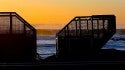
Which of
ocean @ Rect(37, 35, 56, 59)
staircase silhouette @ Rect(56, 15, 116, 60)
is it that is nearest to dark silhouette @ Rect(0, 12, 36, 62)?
staircase silhouette @ Rect(56, 15, 116, 60)

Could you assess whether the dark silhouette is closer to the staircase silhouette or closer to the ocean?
the staircase silhouette

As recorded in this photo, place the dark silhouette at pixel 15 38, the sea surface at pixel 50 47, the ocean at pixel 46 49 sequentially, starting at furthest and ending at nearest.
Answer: the sea surface at pixel 50 47 < the ocean at pixel 46 49 < the dark silhouette at pixel 15 38

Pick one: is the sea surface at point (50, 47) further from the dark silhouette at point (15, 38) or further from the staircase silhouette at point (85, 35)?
the dark silhouette at point (15, 38)

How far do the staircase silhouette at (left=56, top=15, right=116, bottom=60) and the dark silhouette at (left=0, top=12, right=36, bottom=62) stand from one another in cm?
290

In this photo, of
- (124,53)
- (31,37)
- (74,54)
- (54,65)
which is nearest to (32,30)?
(31,37)

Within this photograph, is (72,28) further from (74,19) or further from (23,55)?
(23,55)

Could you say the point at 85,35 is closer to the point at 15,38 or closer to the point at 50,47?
the point at 15,38

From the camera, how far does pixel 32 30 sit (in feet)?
93.5

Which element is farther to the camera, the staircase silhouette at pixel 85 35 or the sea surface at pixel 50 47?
the sea surface at pixel 50 47

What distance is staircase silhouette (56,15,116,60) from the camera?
101 feet

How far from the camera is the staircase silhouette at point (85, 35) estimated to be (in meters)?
30.9

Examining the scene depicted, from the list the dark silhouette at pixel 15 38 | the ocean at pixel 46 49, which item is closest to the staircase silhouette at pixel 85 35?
the dark silhouette at pixel 15 38

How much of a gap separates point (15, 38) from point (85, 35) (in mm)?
5184

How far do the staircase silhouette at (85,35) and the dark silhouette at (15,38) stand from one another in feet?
9.52
